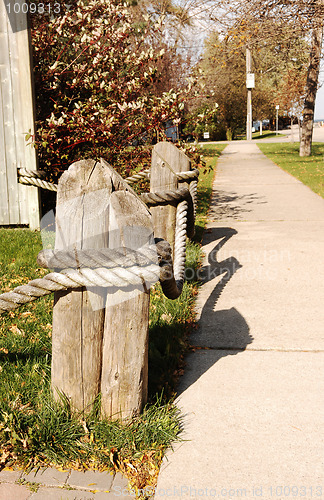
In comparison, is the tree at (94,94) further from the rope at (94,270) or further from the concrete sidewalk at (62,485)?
the concrete sidewalk at (62,485)

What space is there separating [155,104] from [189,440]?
16.7 ft

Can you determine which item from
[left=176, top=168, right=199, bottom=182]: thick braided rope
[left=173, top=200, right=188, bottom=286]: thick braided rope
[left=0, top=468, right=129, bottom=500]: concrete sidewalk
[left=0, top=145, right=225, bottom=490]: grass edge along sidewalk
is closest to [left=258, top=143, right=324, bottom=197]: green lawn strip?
[left=176, top=168, right=199, bottom=182]: thick braided rope

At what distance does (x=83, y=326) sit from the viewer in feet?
7.63

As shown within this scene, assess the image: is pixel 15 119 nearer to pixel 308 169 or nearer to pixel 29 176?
pixel 29 176

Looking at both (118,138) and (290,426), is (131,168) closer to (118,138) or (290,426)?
(118,138)

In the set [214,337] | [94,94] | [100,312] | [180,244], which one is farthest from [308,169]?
[100,312]

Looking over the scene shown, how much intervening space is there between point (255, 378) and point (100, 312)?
124cm

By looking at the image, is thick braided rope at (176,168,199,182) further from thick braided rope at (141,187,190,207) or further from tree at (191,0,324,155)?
tree at (191,0,324,155)

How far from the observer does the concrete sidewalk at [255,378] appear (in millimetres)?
2201

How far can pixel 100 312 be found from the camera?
235 centimetres

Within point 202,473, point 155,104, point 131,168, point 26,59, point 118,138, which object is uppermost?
point 26,59

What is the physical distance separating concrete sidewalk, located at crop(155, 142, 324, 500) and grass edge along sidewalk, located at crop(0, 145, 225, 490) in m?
0.10

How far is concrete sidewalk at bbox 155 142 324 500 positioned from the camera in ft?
7.22

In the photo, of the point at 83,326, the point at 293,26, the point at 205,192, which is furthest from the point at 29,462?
the point at 293,26
